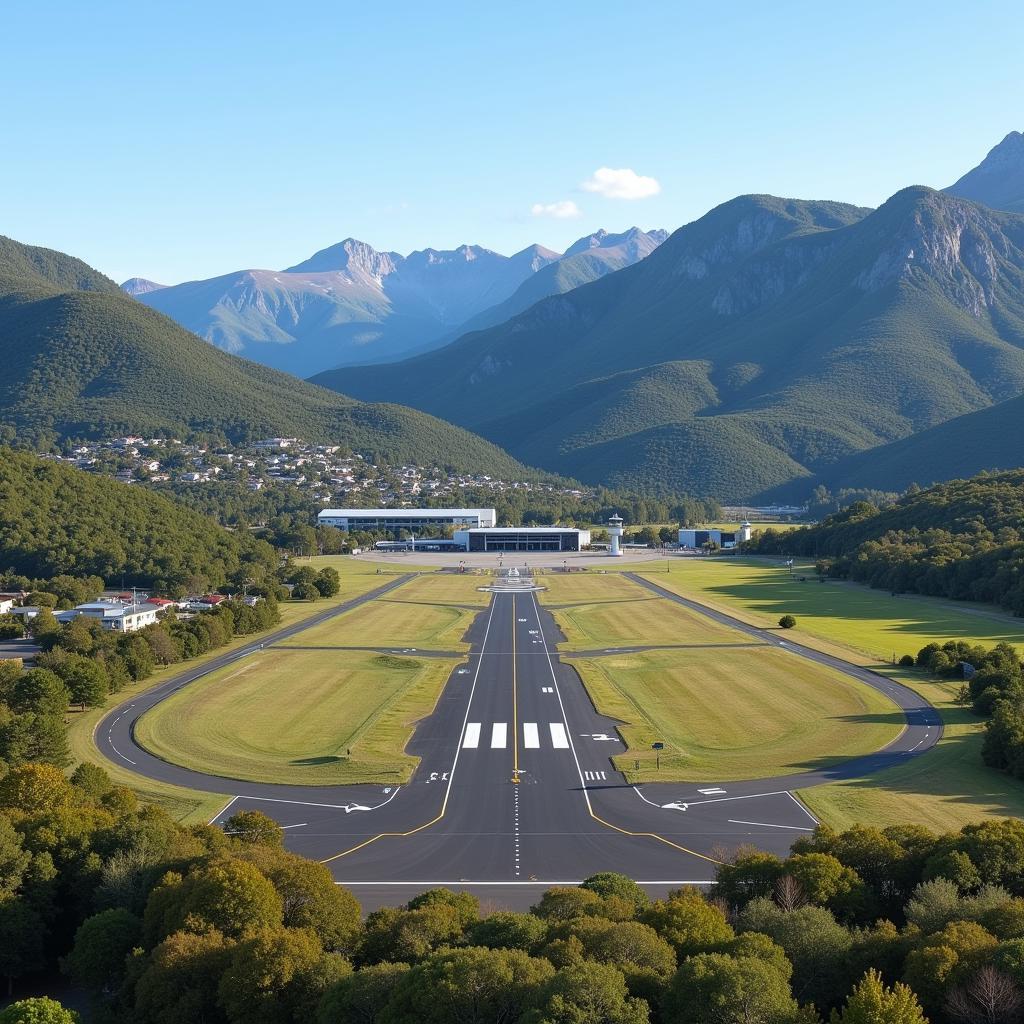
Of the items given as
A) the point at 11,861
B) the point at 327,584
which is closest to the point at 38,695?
the point at 11,861

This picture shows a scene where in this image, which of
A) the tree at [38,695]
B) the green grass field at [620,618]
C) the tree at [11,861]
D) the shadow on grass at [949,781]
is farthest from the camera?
the green grass field at [620,618]

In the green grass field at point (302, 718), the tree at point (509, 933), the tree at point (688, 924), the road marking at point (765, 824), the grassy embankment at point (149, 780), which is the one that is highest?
the tree at point (688, 924)

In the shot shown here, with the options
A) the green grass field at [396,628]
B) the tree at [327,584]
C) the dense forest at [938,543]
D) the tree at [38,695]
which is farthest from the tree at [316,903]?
the tree at [327,584]

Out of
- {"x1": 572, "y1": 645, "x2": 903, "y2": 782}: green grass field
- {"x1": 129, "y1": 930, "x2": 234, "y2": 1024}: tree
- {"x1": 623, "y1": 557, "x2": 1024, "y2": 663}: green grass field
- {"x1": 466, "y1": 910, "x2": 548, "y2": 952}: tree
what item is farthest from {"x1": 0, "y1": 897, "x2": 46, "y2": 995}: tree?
{"x1": 623, "y1": 557, "x2": 1024, "y2": 663}: green grass field

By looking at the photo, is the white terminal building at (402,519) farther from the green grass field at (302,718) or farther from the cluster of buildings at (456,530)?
the green grass field at (302,718)

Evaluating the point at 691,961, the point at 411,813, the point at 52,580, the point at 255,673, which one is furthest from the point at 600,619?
the point at 691,961

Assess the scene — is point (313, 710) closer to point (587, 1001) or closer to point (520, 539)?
point (587, 1001)
